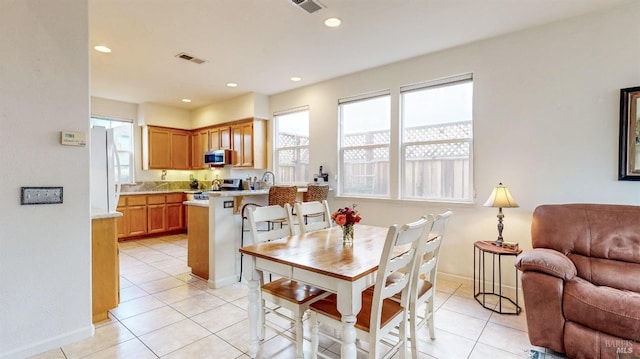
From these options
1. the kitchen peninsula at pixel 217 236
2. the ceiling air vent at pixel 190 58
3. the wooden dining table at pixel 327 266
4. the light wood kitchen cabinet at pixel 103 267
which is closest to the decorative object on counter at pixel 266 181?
the kitchen peninsula at pixel 217 236

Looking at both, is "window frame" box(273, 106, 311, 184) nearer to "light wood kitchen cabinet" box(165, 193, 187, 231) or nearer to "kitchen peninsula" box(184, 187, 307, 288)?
"kitchen peninsula" box(184, 187, 307, 288)

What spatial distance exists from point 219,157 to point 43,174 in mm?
3657

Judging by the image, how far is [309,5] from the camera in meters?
2.57

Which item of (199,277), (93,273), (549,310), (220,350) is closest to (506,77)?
(549,310)

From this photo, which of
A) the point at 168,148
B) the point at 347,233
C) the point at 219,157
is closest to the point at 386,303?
the point at 347,233

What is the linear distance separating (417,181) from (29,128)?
12.0 feet

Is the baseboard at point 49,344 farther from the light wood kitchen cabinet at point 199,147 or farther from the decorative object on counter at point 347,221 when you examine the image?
the light wood kitchen cabinet at point 199,147

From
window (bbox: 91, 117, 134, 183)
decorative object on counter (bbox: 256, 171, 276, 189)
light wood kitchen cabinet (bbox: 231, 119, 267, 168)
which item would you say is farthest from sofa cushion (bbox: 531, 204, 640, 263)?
window (bbox: 91, 117, 134, 183)

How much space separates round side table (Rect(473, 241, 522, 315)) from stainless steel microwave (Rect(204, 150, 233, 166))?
4345 millimetres

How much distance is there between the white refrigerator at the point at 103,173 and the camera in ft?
8.84

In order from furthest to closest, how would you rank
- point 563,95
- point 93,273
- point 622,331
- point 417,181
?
point 417,181 → point 563,95 → point 93,273 → point 622,331

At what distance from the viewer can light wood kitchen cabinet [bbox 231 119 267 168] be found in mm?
5418

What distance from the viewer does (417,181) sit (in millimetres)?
3789

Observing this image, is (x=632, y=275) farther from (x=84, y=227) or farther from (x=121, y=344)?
(x=84, y=227)
